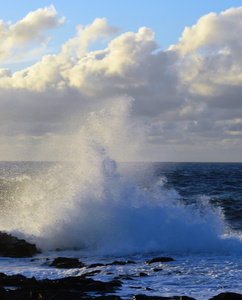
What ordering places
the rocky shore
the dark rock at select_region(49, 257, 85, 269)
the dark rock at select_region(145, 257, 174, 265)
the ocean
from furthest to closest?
the dark rock at select_region(145, 257, 174, 265), the dark rock at select_region(49, 257, 85, 269), the ocean, the rocky shore

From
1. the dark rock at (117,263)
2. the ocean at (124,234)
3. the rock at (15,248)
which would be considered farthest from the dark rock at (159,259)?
the rock at (15,248)

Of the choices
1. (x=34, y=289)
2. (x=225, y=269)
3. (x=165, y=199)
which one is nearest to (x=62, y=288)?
(x=34, y=289)

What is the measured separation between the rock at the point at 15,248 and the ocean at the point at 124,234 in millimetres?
445

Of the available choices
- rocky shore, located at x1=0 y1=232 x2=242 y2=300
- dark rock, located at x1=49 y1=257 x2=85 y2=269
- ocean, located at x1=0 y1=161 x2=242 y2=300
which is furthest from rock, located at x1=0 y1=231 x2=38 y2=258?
rocky shore, located at x1=0 y1=232 x2=242 y2=300

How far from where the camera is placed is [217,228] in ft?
52.5

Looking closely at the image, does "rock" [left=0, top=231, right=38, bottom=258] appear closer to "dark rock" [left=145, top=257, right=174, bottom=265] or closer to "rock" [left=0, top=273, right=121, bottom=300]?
"rock" [left=0, top=273, right=121, bottom=300]

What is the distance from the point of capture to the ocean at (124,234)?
1005 cm

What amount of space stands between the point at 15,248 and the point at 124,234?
13.8ft

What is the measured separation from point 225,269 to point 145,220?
17.4 ft

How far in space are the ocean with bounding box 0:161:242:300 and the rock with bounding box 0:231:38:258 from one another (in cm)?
44

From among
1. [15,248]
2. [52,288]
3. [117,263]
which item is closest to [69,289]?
[52,288]

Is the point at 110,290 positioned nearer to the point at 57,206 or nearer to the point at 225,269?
the point at 225,269

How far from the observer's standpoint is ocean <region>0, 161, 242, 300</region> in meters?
10.0

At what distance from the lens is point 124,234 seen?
15.1 meters
